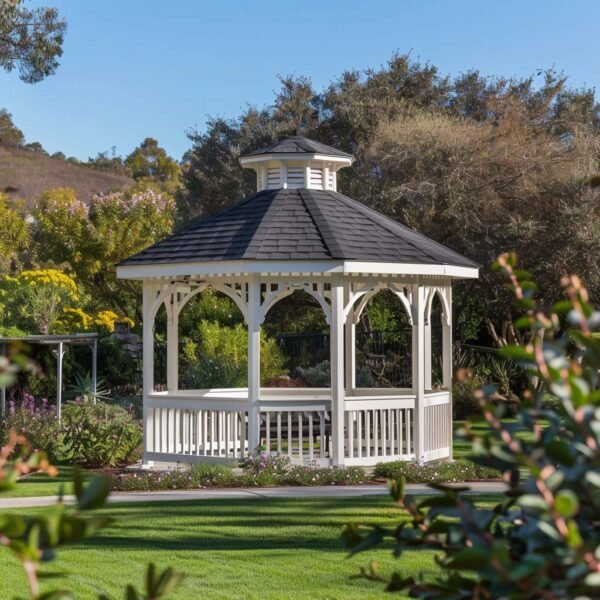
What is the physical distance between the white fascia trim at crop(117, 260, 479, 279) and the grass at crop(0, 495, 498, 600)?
372 centimetres

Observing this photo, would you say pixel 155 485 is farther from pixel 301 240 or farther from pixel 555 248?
pixel 555 248

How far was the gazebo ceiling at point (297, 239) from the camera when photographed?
48.3 ft

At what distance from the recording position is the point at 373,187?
82.5 feet

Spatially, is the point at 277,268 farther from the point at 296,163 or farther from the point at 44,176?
the point at 44,176

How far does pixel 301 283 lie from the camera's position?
15.3m

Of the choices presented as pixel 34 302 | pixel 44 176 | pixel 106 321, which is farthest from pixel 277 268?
pixel 44 176

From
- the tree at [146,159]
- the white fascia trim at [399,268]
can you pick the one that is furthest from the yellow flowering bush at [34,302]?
the tree at [146,159]

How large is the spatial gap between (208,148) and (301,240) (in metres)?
17.6

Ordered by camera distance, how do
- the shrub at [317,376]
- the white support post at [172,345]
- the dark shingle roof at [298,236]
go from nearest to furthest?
the dark shingle roof at [298,236] → the white support post at [172,345] → the shrub at [317,376]

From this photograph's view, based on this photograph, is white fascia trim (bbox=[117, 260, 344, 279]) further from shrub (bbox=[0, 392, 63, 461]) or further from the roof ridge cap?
shrub (bbox=[0, 392, 63, 461])

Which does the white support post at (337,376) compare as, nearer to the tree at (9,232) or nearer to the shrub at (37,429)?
the shrub at (37,429)

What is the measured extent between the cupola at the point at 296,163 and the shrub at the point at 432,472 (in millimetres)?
4678

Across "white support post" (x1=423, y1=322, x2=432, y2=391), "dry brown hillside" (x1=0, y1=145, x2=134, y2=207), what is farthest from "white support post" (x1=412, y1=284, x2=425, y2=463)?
"dry brown hillside" (x1=0, y1=145, x2=134, y2=207)

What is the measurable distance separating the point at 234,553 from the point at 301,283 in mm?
6676
